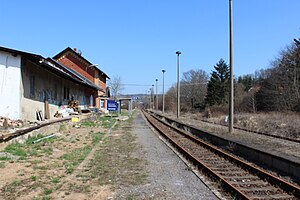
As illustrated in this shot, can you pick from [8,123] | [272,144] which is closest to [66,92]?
[8,123]

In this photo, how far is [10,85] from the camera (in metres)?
16.2

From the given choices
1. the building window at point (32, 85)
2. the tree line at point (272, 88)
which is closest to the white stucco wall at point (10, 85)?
the building window at point (32, 85)

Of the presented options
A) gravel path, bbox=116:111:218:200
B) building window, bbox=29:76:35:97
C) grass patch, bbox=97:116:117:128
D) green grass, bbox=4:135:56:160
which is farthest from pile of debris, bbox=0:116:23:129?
grass patch, bbox=97:116:117:128

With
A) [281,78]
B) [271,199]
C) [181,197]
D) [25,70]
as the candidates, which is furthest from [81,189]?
[281,78]

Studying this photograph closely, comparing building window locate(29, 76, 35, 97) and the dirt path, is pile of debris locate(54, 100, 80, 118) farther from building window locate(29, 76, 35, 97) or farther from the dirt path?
the dirt path

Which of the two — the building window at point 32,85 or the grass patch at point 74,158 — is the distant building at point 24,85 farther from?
the grass patch at point 74,158

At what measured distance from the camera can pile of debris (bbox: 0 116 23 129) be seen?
14.5 m

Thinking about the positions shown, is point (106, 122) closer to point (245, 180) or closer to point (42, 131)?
point (42, 131)

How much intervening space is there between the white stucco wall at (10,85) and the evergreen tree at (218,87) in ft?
204

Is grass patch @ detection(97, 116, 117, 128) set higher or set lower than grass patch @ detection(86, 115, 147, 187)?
higher

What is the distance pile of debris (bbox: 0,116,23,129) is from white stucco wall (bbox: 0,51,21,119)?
550mm

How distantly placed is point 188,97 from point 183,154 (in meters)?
90.5

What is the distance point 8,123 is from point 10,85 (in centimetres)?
227

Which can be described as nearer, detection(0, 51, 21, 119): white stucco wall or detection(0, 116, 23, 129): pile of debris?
detection(0, 116, 23, 129): pile of debris
